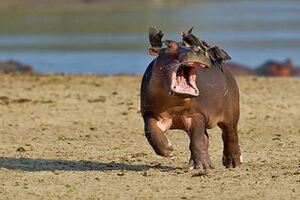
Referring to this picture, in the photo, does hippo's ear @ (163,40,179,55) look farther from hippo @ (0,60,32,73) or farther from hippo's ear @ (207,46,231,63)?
hippo @ (0,60,32,73)

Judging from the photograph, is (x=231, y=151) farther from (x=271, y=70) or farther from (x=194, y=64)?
(x=271, y=70)

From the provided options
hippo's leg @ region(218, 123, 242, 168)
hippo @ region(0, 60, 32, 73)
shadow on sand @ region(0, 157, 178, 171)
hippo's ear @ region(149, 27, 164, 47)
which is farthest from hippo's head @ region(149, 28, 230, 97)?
hippo @ region(0, 60, 32, 73)

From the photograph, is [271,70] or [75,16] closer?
[271,70]

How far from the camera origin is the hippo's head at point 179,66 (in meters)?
6.29

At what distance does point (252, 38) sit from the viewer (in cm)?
2625

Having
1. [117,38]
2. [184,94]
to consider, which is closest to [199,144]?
[184,94]

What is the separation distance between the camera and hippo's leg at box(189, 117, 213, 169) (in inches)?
256

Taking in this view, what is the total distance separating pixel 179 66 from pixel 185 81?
0.10 metres

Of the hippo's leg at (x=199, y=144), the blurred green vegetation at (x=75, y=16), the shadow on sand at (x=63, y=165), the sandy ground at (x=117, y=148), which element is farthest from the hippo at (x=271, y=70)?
the blurred green vegetation at (x=75, y=16)

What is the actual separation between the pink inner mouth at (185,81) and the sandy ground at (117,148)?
536 millimetres

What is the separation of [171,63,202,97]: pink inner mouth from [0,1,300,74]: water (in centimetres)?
1118

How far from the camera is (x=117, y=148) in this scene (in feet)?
26.5

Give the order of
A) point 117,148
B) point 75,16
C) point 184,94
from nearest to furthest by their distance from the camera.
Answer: point 184,94 < point 117,148 < point 75,16

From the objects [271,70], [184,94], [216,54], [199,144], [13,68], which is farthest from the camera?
[271,70]
